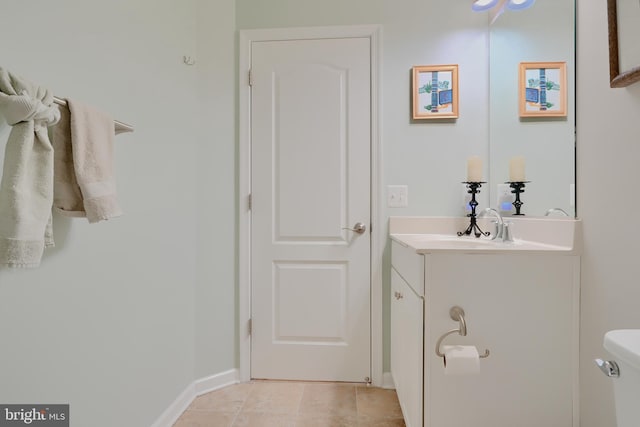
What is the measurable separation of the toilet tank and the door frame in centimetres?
124

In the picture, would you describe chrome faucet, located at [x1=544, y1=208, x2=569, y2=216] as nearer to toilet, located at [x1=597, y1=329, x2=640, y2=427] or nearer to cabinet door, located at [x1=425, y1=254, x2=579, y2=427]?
cabinet door, located at [x1=425, y1=254, x2=579, y2=427]

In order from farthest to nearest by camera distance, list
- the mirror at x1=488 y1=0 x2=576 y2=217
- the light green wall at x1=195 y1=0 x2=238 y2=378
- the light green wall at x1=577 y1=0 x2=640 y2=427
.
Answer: the light green wall at x1=195 y1=0 x2=238 y2=378 < the mirror at x1=488 y1=0 x2=576 y2=217 < the light green wall at x1=577 y1=0 x2=640 y2=427

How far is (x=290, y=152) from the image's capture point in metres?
1.88

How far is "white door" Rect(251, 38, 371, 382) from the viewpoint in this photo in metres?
1.85

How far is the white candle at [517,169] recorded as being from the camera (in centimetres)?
152

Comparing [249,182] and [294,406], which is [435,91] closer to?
[249,182]

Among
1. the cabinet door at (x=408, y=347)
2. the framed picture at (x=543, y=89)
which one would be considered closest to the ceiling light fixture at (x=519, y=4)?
the framed picture at (x=543, y=89)

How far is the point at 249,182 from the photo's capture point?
1.89 meters

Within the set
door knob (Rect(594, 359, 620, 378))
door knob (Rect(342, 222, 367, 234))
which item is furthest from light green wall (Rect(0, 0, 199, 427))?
door knob (Rect(594, 359, 620, 378))

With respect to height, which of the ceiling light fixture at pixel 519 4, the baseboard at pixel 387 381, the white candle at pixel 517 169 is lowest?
the baseboard at pixel 387 381

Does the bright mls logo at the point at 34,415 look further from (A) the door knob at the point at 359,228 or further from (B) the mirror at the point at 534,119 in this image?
(B) the mirror at the point at 534,119

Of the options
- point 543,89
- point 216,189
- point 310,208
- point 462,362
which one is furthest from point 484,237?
point 216,189

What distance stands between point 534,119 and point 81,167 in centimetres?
182

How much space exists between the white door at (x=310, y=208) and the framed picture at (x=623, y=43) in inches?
42.4
